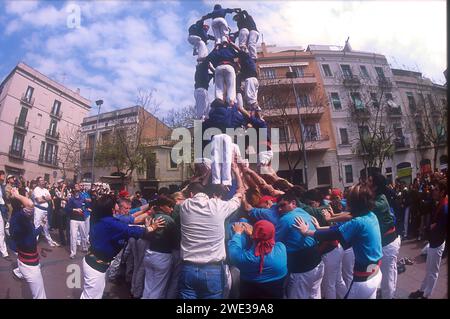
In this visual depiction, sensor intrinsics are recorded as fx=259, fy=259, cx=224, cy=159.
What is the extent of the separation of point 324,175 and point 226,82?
2.85 m

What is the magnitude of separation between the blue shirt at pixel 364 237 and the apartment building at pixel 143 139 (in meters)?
3.53

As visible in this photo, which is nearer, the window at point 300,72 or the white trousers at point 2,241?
the window at point 300,72

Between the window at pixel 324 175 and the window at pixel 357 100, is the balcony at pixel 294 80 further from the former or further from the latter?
the window at pixel 324 175

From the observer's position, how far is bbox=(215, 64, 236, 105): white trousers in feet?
18.5

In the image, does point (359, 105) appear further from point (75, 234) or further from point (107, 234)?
point (75, 234)

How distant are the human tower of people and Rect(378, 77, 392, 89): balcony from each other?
1958mm

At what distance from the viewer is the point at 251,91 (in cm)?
593

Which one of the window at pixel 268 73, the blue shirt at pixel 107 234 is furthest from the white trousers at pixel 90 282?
the window at pixel 268 73

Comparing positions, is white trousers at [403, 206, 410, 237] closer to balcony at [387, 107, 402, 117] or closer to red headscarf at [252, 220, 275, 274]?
balcony at [387, 107, 402, 117]

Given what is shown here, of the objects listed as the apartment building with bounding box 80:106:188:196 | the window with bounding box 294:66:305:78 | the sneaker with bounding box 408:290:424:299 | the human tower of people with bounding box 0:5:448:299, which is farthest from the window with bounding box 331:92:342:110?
the apartment building with bounding box 80:106:188:196

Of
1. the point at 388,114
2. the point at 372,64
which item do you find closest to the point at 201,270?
the point at 388,114

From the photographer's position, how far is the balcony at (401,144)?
4.70 metres

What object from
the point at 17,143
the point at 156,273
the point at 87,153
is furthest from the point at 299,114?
the point at 17,143
